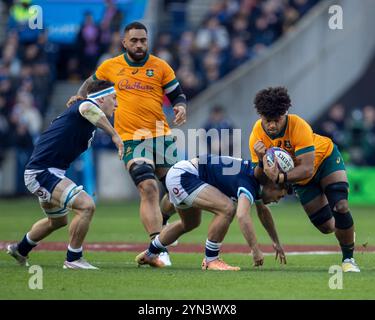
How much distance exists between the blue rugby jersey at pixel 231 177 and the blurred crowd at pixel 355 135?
12.6 m

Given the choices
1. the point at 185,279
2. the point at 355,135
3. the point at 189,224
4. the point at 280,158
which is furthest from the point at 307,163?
the point at 355,135

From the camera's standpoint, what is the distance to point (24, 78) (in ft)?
83.6

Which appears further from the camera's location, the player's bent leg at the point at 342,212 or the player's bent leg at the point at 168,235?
the player's bent leg at the point at 168,235

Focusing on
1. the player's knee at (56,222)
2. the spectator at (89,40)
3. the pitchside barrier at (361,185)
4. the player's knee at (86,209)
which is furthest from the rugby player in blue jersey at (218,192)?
the spectator at (89,40)

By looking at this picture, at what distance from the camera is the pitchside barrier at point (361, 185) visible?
2406 centimetres

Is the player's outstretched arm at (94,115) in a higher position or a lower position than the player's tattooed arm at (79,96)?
lower

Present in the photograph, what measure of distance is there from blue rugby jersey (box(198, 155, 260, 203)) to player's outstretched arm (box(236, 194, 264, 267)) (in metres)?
0.12

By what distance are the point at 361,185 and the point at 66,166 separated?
13821 millimetres

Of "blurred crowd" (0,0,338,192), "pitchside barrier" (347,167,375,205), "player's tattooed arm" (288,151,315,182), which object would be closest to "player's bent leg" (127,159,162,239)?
"player's tattooed arm" (288,151,315,182)

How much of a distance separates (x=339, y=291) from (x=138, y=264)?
9.79 feet

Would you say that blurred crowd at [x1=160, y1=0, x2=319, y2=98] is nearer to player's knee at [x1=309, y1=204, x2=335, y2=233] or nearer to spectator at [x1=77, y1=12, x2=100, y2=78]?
spectator at [x1=77, y1=12, x2=100, y2=78]

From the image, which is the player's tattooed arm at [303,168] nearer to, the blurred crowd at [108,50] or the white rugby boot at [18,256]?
the white rugby boot at [18,256]

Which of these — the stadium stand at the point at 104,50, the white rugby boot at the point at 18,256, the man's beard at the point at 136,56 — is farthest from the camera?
the stadium stand at the point at 104,50

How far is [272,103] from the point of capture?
10.9 metres
